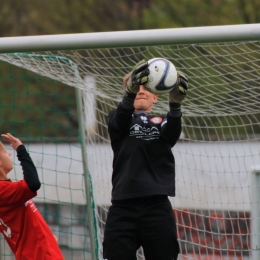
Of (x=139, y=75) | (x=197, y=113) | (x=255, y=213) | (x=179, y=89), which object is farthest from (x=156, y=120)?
(x=197, y=113)

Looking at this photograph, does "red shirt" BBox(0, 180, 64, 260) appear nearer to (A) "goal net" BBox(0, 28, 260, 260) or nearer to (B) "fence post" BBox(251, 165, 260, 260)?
(A) "goal net" BBox(0, 28, 260, 260)

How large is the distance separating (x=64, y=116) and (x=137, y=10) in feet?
11.6

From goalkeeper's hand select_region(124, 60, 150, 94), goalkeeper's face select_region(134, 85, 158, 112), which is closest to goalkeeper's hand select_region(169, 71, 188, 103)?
goalkeeper's hand select_region(124, 60, 150, 94)

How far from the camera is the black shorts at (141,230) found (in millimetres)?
4656

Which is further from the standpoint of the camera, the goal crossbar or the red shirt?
the red shirt

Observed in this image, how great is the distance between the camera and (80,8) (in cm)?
1881

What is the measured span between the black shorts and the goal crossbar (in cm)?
102

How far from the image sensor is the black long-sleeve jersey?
468 centimetres

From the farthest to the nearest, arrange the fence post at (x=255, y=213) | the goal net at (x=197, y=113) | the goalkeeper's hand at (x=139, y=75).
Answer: the goal net at (x=197, y=113)
the fence post at (x=255, y=213)
the goalkeeper's hand at (x=139, y=75)

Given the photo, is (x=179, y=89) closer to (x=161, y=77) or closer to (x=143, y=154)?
(x=161, y=77)

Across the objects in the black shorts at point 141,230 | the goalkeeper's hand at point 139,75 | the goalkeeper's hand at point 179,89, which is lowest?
the black shorts at point 141,230

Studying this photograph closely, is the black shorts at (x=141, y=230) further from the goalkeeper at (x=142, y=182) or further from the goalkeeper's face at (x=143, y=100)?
the goalkeeper's face at (x=143, y=100)

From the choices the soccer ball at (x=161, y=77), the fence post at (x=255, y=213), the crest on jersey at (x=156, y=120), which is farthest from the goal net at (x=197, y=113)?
the soccer ball at (x=161, y=77)

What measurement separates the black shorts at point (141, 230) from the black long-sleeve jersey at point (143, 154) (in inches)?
2.9
